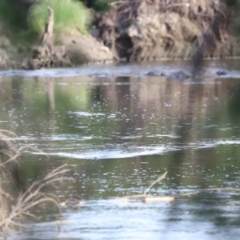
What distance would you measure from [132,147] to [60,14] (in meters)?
6.37

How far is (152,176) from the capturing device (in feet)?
20.8

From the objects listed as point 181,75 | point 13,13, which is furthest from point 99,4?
point 181,75

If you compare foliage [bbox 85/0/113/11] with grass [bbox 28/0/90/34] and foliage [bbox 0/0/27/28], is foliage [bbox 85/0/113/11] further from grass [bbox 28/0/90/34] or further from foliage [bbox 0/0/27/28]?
foliage [bbox 0/0/27/28]

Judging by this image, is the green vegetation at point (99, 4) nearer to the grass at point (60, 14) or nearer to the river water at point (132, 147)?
the grass at point (60, 14)

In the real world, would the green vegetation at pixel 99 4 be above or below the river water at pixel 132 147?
above

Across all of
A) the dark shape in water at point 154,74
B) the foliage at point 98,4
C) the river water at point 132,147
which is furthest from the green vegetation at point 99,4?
the dark shape in water at point 154,74

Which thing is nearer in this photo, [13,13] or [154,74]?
[13,13]

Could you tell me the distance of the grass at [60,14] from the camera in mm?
1463

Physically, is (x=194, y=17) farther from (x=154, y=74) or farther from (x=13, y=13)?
(x=154, y=74)

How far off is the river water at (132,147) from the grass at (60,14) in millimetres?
313

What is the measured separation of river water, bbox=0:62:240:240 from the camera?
95.4 inches

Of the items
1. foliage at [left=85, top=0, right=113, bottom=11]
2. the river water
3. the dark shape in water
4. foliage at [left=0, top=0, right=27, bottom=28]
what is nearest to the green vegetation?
foliage at [left=85, top=0, right=113, bottom=11]

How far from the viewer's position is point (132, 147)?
25.8 ft

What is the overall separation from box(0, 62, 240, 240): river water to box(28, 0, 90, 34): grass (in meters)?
0.31
